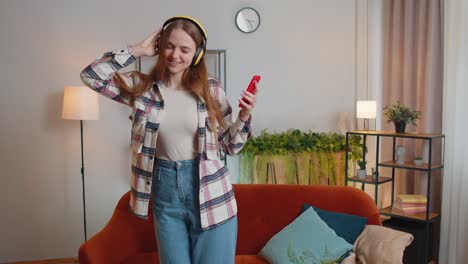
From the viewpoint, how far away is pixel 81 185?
3574mm

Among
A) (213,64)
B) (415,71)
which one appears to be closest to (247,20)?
(213,64)

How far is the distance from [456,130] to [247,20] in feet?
6.23

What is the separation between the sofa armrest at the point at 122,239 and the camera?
2277 mm

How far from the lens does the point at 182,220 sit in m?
1.38

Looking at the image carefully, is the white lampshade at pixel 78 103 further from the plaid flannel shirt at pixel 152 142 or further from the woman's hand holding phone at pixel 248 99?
the woman's hand holding phone at pixel 248 99

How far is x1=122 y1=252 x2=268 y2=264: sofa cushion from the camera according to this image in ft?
7.78

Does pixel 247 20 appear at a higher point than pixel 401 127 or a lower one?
higher

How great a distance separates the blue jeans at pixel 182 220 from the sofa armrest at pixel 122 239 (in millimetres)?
918

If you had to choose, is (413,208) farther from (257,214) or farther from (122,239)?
(122,239)

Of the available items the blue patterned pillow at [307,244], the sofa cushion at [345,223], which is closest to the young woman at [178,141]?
the blue patterned pillow at [307,244]

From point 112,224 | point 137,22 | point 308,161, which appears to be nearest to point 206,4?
point 137,22

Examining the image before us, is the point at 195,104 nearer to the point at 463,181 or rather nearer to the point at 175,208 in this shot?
the point at 175,208

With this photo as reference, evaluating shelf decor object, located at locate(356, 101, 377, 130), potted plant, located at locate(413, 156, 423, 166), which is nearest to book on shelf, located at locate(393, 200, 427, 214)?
potted plant, located at locate(413, 156, 423, 166)

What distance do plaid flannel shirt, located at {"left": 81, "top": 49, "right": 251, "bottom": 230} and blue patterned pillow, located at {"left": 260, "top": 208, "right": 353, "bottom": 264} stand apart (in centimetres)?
95
